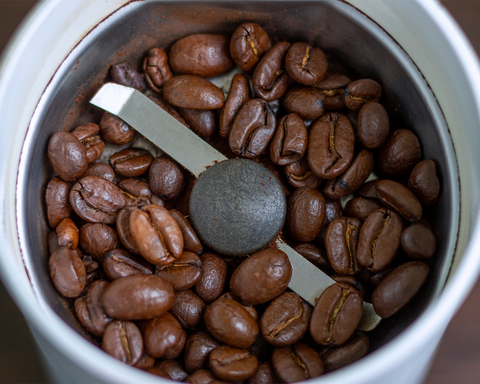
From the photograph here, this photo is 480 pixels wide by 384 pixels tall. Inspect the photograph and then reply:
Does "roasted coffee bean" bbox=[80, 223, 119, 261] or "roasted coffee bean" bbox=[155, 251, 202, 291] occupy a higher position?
"roasted coffee bean" bbox=[155, 251, 202, 291]

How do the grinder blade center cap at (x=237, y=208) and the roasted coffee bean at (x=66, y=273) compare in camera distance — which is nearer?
the roasted coffee bean at (x=66, y=273)

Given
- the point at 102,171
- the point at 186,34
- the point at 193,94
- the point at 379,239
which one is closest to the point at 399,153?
the point at 379,239

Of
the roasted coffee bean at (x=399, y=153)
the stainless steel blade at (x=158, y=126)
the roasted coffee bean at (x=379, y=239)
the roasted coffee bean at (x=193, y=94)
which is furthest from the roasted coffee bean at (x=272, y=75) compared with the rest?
Answer: the roasted coffee bean at (x=379, y=239)

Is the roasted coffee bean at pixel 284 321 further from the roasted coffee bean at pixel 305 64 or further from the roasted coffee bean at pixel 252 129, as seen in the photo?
the roasted coffee bean at pixel 305 64

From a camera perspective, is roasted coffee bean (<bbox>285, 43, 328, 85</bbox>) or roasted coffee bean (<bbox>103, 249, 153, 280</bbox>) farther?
roasted coffee bean (<bbox>285, 43, 328, 85</bbox>)

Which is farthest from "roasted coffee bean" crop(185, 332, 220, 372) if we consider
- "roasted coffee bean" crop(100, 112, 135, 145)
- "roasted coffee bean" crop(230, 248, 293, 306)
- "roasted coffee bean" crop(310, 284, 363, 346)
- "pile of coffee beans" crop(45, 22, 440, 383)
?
"roasted coffee bean" crop(100, 112, 135, 145)

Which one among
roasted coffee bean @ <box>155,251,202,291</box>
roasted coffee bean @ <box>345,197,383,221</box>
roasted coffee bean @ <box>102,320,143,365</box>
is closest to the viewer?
roasted coffee bean @ <box>102,320,143,365</box>

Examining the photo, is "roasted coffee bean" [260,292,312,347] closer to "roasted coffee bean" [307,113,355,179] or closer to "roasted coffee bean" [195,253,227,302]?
"roasted coffee bean" [195,253,227,302]

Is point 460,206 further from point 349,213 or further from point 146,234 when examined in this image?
point 146,234
